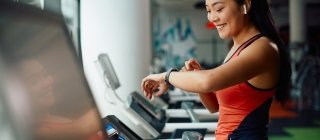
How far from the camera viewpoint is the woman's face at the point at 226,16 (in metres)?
1.45

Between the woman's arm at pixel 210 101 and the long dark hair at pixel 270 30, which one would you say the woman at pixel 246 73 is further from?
the woman's arm at pixel 210 101

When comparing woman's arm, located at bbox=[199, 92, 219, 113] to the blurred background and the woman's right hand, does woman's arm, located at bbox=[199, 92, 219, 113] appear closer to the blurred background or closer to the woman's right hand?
the woman's right hand

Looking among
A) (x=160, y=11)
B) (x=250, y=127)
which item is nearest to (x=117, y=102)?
(x=250, y=127)

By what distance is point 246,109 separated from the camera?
1416 millimetres

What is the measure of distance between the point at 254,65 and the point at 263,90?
125 mm

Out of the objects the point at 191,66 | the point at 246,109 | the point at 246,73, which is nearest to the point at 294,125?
the point at 191,66

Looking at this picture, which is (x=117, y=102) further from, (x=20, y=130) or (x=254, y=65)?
(x=20, y=130)

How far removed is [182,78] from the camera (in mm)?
1336

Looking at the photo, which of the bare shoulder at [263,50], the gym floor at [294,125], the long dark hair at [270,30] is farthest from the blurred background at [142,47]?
the bare shoulder at [263,50]

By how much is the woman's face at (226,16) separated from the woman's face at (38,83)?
2.96 feet

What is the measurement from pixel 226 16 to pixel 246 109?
32 centimetres

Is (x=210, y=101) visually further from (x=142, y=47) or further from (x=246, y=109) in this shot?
(x=142, y=47)

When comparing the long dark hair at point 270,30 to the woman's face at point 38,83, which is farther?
the long dark hair at point 270,30

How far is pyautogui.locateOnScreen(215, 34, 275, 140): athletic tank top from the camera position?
1.40 meters
